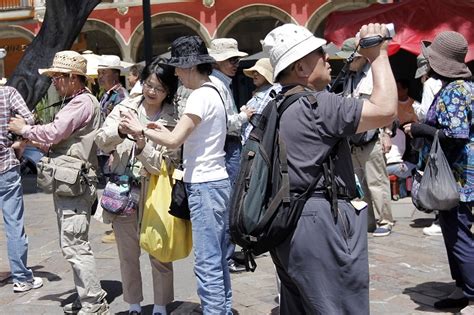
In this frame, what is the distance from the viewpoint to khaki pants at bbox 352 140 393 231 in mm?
7441

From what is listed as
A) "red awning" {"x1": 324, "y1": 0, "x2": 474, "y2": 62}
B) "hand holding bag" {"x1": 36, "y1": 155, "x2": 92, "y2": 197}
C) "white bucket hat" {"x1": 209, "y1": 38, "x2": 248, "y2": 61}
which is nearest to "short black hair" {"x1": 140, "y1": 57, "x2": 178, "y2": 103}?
"hand holding bag" {"x1": 36, "y1": 155, "x2": 92, "y2": 197}

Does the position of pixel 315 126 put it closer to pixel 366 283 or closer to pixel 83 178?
pixel 366 283

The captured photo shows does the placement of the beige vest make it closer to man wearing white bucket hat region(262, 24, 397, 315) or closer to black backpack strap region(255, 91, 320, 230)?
man wearing white bucket hat region(262, 24, 397, 315)

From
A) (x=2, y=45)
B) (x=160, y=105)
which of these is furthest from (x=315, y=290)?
(x=2, y=45)

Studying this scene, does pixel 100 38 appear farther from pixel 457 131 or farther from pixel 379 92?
pixel 379 92

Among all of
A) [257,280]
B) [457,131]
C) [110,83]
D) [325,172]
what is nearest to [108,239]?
[110,83]

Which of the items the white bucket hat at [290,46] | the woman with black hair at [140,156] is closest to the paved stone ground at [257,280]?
the woman with black hair at [140,156]

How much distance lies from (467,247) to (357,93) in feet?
7.81

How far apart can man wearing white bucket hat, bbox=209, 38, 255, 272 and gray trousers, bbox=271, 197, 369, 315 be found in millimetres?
2553

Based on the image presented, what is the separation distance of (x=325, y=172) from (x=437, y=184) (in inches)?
71.4

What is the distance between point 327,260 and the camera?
3219 mm

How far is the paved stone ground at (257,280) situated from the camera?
5.38 m

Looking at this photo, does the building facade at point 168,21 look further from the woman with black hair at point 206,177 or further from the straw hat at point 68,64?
the woman with black hair at point 206,177

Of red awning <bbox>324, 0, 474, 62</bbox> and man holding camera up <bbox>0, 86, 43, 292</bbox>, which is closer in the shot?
man holding camera up <bbox>0, 86, 43, 292</bbox>
